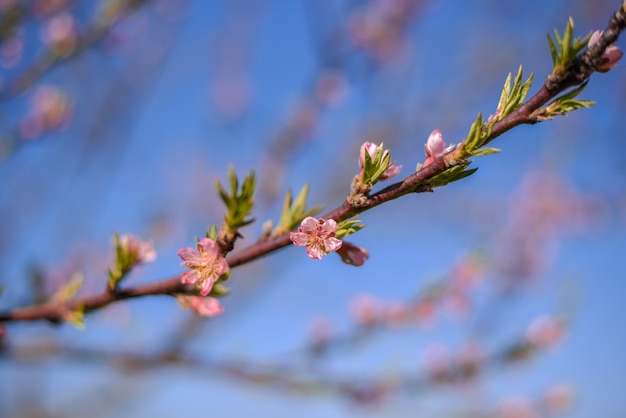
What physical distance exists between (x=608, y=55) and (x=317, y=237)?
26.9 inches

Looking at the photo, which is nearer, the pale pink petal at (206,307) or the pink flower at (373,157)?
the pink flower at (373,157)

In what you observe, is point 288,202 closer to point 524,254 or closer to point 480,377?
point 480,377

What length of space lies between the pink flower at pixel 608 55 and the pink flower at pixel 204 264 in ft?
2.86

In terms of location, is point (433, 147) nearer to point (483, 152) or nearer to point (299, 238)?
point (483, 152)

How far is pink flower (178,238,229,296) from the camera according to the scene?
1057mm

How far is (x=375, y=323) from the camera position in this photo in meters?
4.21

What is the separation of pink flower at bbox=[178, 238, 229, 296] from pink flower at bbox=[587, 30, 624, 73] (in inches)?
34.3

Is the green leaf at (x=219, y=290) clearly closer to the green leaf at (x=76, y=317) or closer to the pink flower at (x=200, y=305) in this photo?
the pink flower at (x=200, y=305)

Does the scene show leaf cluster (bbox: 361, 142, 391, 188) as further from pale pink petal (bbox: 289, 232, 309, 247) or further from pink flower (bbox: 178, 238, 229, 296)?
pink flower (bbox: 178, 238, 229, 296)

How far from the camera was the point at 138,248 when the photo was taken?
1339 millimetres

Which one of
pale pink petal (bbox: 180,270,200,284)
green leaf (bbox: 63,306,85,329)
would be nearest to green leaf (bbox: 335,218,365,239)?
pale pink petal (bbox: 180,270,200,284)

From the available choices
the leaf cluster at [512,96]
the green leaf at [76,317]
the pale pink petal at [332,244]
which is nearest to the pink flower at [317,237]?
the pale pink petal at [332,244]

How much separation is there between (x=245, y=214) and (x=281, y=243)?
0.34 feet

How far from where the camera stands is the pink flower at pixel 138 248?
129 cm
